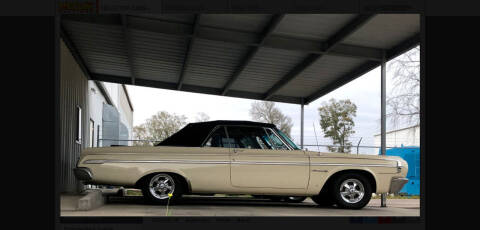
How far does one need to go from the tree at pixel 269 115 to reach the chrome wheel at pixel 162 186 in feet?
54.2

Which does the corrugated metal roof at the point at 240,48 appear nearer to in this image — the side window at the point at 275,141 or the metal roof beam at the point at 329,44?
the metal roof beam at the point at 329,44

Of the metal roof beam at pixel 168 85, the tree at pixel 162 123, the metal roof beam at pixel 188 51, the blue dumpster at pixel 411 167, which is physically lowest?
the blue dumpster at pixel 411 167

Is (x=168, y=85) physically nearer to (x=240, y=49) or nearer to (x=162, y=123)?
(x=240, y=49)

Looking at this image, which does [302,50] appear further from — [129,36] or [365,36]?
[129,36]

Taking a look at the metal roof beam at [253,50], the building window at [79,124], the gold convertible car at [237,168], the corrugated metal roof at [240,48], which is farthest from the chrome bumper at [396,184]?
the building window at [79,124]

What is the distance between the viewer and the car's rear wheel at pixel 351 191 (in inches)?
393

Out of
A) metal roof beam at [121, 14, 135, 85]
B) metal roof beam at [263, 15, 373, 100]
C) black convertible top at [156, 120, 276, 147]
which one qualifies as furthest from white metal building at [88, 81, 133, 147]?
black convertible top at [156, 120, 276, 147]

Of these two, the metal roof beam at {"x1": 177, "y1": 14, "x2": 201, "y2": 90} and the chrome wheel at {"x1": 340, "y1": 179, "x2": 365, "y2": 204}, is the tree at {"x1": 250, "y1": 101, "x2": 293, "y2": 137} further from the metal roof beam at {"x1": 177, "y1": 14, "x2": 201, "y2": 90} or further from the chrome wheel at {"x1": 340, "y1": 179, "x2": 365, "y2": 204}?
the chrome wheel at {"x1": 340, "y1": 179, "x2": 365, "y2": 204}

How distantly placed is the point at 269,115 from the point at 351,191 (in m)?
17.2

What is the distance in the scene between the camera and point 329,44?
1234cm

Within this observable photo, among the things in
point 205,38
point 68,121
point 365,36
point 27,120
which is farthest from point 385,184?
point 68,121

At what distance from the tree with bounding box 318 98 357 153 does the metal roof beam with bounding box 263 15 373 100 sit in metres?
9.65

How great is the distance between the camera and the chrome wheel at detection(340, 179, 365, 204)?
1002 centimetres

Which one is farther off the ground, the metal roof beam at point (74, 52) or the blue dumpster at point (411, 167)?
the metal roof beam at point (74, 52)
